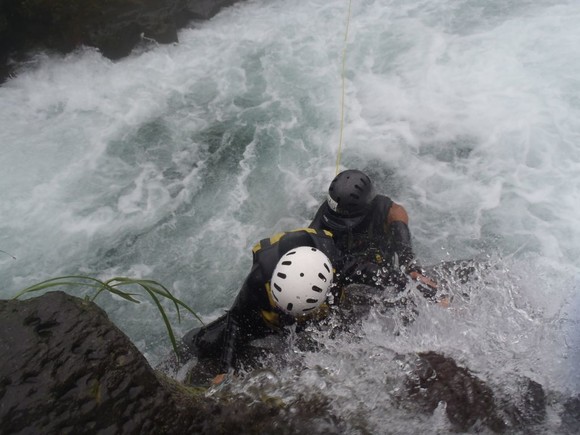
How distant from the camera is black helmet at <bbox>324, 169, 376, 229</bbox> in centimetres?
466

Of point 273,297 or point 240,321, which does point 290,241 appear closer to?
point 273,297

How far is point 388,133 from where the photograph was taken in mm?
7270

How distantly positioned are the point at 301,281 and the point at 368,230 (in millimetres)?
1452

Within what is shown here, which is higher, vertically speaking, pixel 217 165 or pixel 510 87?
pixel 510 87

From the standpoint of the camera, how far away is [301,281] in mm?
3789

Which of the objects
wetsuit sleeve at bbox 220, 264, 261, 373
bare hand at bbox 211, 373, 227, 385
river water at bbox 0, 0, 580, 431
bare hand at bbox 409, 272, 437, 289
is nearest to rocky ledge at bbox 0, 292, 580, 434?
bare hand at bbox 211, 373, 227, 385

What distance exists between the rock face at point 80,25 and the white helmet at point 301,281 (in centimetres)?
666

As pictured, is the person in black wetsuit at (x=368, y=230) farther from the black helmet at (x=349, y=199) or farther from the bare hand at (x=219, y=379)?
the bare hand at (x=219, y=379)

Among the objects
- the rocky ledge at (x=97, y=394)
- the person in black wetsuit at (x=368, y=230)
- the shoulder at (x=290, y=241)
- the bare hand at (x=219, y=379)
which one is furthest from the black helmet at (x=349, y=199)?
the rocky ledge at (x=97, y=394)

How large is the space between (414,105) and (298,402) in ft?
19.1

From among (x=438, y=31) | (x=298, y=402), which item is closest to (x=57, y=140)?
(x=298, y=402)

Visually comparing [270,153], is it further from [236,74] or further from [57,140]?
[57,140]

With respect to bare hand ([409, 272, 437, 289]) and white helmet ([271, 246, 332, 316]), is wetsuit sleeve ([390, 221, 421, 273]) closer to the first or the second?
bare hand ([409, 272, 437, 289])

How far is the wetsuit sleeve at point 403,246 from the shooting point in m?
4.50
